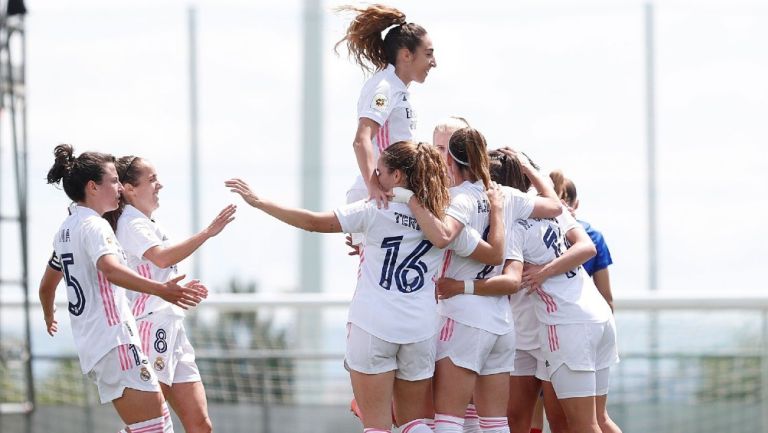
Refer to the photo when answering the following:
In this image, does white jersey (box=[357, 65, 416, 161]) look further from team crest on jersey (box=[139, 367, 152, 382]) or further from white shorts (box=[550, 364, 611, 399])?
team crest on jersey (box=[139, 367, 152, 382])

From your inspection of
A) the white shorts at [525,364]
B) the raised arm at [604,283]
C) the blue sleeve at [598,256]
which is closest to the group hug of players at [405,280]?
the white shorts at [525,364]

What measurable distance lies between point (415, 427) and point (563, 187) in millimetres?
1732

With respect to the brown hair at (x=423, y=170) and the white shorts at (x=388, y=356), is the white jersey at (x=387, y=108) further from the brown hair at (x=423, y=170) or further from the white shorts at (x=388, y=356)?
the white shorts at (x=388, y=356)

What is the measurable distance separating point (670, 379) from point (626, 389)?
1.55 feet

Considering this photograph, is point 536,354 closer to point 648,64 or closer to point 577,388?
point 577,388

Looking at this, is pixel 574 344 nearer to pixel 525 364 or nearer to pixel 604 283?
pixel 525 364

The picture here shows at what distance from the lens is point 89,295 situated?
6055 millimetres

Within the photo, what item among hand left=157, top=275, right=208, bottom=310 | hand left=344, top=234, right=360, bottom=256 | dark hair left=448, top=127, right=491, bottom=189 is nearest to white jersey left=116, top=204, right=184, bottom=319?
hand left=157, top=275, right=208, bottom=310

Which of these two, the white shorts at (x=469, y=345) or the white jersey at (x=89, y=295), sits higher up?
the white jersey at (x=89, y=295)

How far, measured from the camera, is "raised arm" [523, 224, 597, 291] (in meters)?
6.49

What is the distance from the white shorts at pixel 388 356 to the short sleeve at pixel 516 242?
0.59 m

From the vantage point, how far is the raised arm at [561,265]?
21.3 feet

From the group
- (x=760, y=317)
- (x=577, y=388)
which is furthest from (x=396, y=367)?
(x=760, y=317)

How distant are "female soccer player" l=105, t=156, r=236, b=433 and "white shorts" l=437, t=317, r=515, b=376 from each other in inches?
49.9
